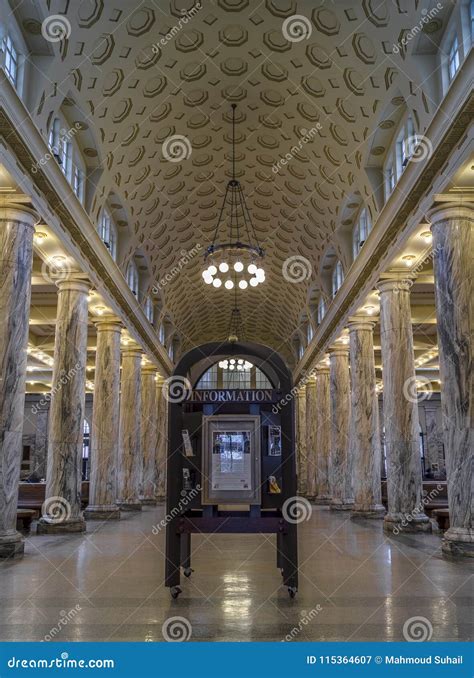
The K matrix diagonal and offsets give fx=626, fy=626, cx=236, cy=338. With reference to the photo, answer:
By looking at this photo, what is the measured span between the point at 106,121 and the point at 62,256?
3.17m

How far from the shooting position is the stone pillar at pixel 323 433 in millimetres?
26062

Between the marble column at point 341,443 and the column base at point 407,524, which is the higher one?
the marble column at point 341,443

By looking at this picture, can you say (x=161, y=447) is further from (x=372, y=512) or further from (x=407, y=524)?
(x=407, y=524)

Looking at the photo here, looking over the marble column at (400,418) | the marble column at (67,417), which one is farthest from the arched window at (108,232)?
the marble column at (400,418)

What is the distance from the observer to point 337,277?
2203 cm

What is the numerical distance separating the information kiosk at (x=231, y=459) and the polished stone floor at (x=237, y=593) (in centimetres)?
53

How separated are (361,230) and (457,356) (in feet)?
27.0

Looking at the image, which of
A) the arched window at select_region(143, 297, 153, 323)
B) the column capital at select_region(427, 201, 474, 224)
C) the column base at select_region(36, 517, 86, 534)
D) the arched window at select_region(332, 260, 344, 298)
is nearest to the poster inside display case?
the column capital at select_region(427, 201, 474, 224)

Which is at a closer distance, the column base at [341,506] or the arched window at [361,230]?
the arched window at [361,230]

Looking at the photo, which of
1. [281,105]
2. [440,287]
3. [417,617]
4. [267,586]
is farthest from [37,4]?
[417,617]

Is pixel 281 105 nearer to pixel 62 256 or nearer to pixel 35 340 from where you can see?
pixel 62 256

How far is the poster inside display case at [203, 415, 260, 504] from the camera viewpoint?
7090 millimetres

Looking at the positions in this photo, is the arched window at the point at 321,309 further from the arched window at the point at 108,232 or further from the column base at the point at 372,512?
the arched window at the point at 108,232

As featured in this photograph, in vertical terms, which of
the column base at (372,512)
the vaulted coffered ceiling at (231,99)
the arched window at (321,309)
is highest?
the vaulted coffered ceiling at (231,99)
